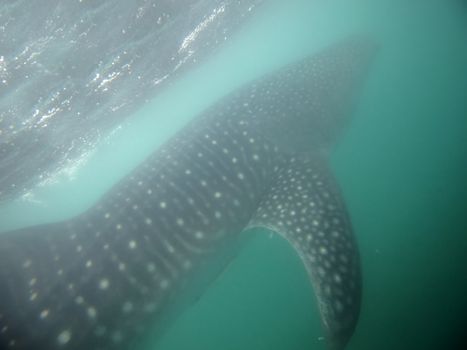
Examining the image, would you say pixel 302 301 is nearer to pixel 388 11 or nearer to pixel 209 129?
pixel 209 129

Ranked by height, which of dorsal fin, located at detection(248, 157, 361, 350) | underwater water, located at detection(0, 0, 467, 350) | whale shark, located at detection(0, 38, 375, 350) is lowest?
underwater water, located at detection(0, 0, 467, 350)

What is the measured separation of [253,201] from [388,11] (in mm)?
65683

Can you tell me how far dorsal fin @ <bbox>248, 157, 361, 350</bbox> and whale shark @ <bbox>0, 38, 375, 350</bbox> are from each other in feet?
0.05

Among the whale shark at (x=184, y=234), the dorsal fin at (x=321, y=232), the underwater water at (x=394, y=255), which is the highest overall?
the whale shark at (x=184, y=234)

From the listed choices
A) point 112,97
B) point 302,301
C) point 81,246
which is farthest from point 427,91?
point 81,246

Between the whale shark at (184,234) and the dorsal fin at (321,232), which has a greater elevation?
the whale shark at (184,234)

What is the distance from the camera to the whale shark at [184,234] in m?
3.91

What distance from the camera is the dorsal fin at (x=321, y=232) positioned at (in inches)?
152

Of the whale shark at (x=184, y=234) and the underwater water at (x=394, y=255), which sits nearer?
the whale shark at (x=184, y=234)

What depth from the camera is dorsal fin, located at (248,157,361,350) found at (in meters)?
3.87

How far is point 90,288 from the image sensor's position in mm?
4094

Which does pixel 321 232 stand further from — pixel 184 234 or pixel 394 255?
pixel 394 255

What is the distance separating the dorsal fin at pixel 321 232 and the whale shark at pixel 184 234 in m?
0.02

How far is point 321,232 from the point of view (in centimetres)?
454
